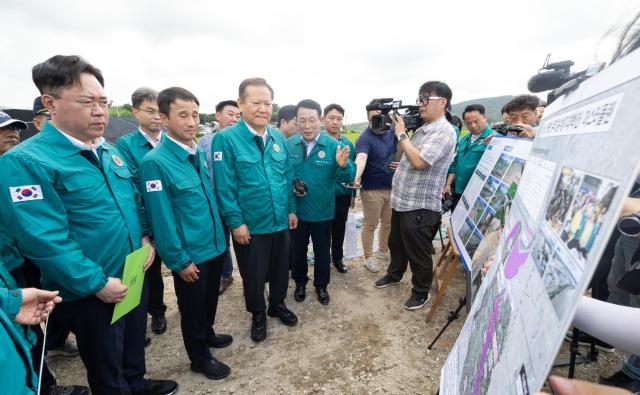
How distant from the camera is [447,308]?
11.0ft

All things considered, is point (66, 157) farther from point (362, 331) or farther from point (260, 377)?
point (362, 331)

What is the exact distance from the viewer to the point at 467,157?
3902 mm

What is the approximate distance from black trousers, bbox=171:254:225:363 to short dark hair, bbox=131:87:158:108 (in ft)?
6.72

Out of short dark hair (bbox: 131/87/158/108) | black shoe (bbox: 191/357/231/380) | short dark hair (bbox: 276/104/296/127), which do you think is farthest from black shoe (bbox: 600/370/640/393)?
short dark hair (bbox: 131/87/158/108)

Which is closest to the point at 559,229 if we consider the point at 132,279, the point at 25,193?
the point at 132,279

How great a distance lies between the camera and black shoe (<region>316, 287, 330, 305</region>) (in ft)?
11.3

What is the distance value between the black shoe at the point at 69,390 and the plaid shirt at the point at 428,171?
3279 mm

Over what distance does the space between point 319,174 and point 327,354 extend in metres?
1.86

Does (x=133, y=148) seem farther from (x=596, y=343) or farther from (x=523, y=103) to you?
(x=596, y=343)

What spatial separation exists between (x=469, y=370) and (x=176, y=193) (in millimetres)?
2069

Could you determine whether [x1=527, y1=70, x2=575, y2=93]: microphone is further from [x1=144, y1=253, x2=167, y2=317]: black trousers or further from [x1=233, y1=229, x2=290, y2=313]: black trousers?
[x1=144, y1=253, x2=167, y2=317]: black trousers

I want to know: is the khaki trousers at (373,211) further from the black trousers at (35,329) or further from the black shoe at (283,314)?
the black trousers at (35,329)

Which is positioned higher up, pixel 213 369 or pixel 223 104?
pixel 223 104

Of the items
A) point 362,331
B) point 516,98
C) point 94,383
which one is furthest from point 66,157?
point 516,98
